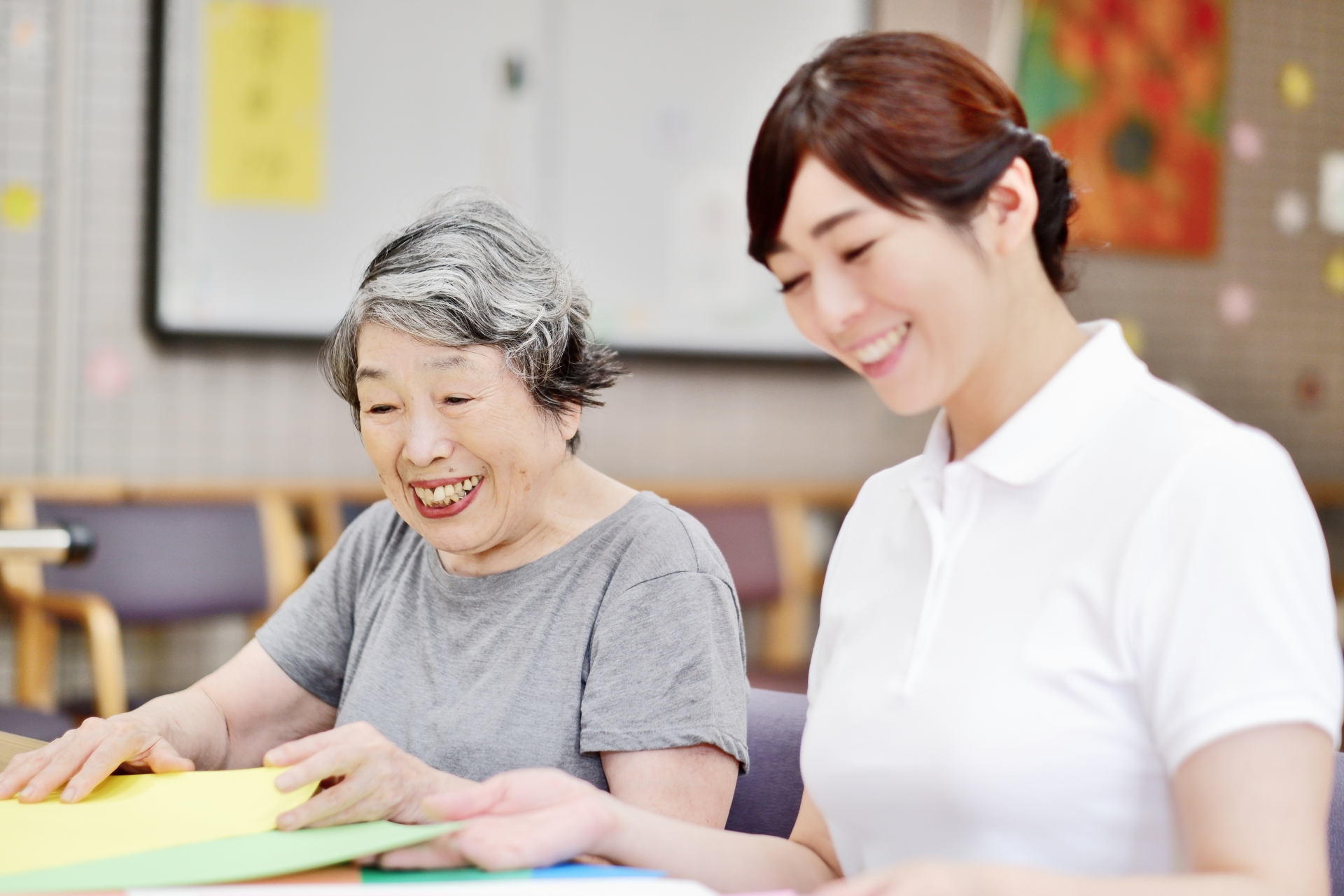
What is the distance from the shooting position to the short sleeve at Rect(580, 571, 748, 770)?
3.87ft

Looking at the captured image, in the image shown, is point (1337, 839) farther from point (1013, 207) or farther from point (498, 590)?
point (498, 590)

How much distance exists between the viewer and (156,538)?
2807 millimetres

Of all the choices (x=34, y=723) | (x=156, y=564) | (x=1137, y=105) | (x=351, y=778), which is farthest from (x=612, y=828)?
(x=1137, y=105)

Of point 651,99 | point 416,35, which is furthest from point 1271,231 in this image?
point 416,35

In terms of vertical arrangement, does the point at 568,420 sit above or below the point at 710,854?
above

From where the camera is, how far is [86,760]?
1.06 meters

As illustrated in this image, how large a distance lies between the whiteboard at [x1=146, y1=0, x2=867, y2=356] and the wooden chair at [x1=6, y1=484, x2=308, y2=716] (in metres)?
0.46

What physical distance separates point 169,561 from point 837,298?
2.35 metres

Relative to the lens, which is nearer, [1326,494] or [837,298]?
[837,298]

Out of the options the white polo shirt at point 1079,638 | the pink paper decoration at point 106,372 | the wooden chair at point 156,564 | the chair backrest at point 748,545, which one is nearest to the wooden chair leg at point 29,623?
the wooden chair at point 156,564

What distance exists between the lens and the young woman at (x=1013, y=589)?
0.69 meters

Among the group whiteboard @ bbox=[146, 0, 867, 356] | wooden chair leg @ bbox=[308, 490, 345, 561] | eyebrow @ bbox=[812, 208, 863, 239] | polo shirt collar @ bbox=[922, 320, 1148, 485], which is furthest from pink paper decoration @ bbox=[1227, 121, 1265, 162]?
eyebrow @ bbox=[812, 208, 863, 239]

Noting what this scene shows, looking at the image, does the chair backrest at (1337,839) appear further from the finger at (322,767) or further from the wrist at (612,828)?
the finger at (322,767)

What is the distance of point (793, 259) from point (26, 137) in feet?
9.11
